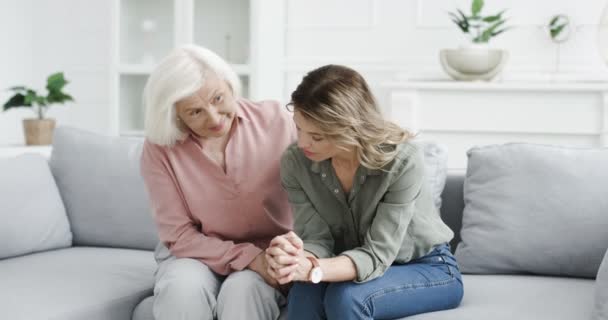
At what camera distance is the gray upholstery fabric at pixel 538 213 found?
2102 millimetres

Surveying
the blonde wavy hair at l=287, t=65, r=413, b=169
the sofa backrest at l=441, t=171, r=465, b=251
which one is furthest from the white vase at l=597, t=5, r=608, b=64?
the blonde wavy hair at l=287, t=65, r=413, b=169

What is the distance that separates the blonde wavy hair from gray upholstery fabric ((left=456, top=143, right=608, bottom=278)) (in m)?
0.49

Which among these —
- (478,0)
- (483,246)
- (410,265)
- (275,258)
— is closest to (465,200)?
(483,246)

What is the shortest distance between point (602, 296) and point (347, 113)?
0.67m

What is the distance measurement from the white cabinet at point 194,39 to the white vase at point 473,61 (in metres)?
0.94

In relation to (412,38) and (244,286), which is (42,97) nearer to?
(412,38)

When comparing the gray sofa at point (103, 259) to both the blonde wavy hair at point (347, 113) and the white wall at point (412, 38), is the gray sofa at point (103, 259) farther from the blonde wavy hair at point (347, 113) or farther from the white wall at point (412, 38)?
the white wall at point (412, 38)

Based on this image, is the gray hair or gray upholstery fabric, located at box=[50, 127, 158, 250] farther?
gray upholstery fabric, located at box=[50, 127, 158, 250]

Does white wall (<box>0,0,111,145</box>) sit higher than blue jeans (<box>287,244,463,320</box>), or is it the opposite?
white wall (<box>0,0,111,145</box>)

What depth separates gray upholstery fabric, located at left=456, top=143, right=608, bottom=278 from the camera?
6.89ft

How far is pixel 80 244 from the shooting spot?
262 centimetres

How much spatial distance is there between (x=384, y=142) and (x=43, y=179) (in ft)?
4.06

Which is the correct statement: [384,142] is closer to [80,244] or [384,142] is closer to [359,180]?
[359,180]

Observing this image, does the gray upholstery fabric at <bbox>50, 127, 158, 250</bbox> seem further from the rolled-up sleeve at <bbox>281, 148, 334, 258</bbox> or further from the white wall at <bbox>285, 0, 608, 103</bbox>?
the white wall at <bbox>285, 0, 608, 103</bbox>
